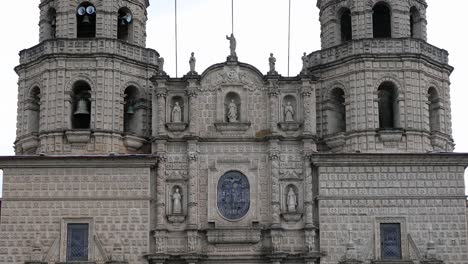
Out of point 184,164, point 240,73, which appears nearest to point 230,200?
point 184,164

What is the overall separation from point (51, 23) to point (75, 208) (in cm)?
892

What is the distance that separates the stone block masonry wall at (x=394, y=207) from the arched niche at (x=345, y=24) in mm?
6690

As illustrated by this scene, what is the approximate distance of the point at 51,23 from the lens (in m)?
36.9

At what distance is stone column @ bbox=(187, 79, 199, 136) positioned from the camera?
3388 cm

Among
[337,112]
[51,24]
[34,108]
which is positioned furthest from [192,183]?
[51,24]

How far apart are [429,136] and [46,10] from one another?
56.5 feet

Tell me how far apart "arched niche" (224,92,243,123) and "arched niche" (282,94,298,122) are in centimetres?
179

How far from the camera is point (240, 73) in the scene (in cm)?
3469

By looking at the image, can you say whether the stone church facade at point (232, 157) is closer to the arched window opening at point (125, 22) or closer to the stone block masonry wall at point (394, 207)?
the stone block masonry wall at point (394, 207)

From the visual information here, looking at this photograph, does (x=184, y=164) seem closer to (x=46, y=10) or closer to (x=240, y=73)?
(x=240, y=73)

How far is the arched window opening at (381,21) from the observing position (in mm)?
36844

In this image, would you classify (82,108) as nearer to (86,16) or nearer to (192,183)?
(86,16)

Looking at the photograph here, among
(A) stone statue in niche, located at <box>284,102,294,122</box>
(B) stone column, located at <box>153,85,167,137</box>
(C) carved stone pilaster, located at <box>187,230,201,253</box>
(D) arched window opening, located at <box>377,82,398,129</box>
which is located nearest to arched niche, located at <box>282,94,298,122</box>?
(A) stone statue in niche, located at <box>284,102,294,122</box>

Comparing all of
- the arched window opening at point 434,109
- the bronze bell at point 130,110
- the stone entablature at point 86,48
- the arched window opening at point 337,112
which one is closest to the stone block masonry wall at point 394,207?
the arched window opening at point 434,109
